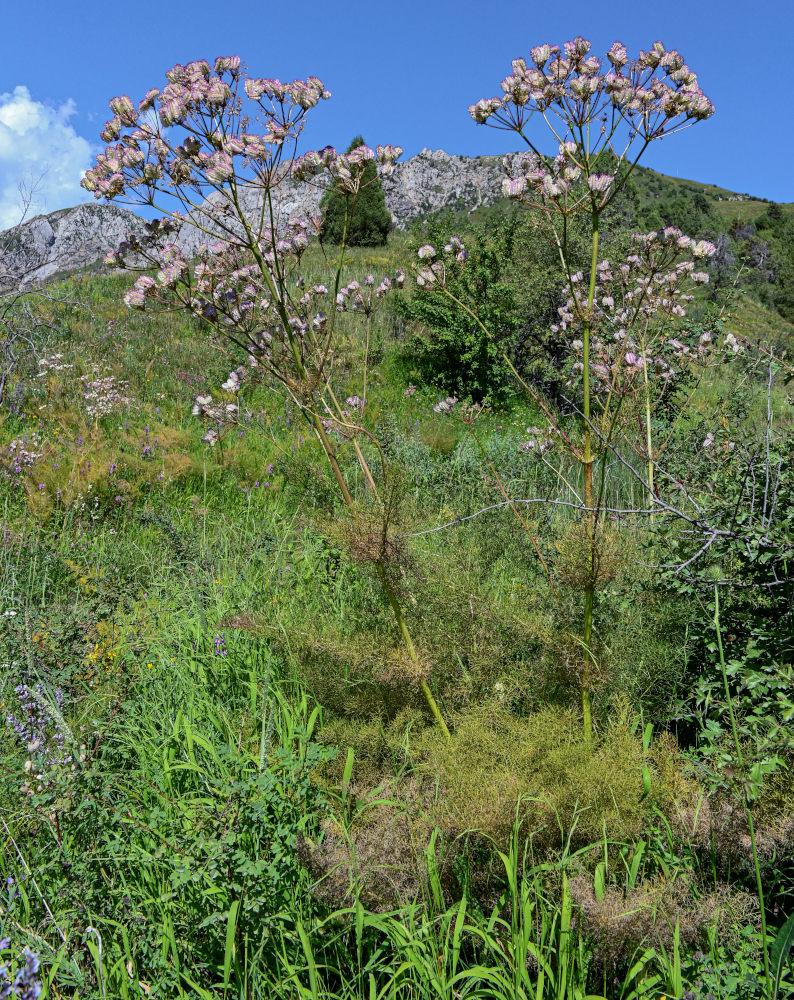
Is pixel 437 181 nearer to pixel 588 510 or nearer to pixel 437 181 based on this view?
pixel 437 181

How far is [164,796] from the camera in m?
2.18

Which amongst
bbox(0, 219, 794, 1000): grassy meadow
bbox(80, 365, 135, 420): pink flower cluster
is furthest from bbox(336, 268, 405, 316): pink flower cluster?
bbox(80, 365, 135, 420): pink flower cluster

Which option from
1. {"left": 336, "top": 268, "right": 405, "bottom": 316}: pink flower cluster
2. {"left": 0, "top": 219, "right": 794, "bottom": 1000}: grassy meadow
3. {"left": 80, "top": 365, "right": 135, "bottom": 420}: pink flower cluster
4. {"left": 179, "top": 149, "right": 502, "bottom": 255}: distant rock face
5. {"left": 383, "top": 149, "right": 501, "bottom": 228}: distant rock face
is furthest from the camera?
{"left": 383, "top": 149, "right": 501, "bottom": 228}: distant rock face

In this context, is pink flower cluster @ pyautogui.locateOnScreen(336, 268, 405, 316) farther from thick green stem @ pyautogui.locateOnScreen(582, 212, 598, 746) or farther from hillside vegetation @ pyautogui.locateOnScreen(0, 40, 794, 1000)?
thick green stem @ pyautogui.locateOnScreen(582, 212, 598, 746)

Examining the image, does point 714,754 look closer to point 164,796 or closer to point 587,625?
point 587,625

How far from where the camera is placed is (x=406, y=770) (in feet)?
7.45

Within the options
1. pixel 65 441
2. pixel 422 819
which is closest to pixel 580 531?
pixel 422 819

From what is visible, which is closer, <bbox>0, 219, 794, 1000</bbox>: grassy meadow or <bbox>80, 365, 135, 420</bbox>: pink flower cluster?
<bbox>0, 219, 794, 1000</bbox>: grassy meadow

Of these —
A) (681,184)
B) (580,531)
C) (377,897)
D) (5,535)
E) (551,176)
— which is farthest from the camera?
(681,184)

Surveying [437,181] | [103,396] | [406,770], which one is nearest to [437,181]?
[437,181]

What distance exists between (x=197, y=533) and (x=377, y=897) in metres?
3.22

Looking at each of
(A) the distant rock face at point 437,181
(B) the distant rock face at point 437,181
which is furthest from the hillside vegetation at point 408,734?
(A) the distant rock face at point 437,181

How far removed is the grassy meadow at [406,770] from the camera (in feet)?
5.48

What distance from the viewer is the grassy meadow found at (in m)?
1.67
